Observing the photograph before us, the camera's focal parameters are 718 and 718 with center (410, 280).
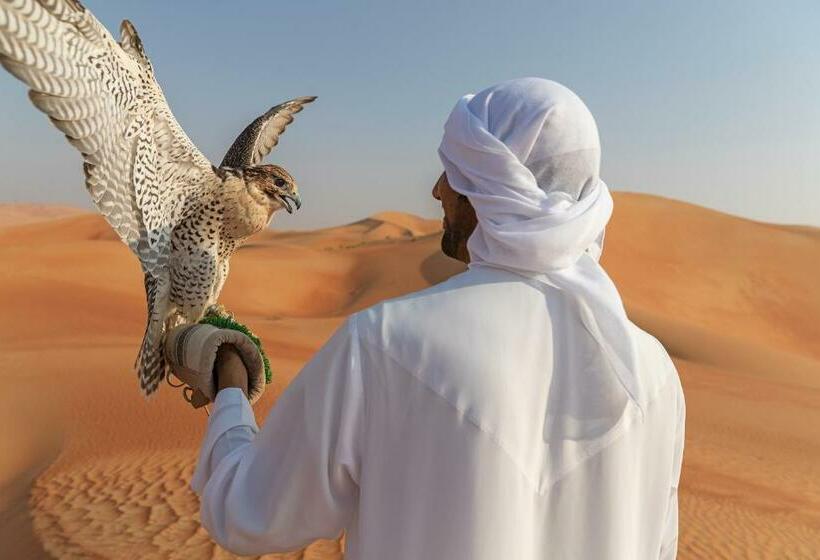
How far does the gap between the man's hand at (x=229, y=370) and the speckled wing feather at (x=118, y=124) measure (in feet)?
2.73

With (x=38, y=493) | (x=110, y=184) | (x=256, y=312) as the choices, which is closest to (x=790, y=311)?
(x=256, y=312)

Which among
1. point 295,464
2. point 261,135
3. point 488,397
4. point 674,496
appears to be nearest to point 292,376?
point 261,135

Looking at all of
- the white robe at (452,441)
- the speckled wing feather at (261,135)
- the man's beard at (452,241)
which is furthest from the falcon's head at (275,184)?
the white robe at (452,441)

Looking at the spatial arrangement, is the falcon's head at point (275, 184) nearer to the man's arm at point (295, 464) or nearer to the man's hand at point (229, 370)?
the man's hand at point (229, 370)

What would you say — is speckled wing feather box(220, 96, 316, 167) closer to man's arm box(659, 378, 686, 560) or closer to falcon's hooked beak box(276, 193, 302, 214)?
falcon's hooked beak box(276, 193, 302, 214)

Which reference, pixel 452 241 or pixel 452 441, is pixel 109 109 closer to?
pixel 452 241

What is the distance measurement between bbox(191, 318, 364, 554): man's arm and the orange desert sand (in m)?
3.18

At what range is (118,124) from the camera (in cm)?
238

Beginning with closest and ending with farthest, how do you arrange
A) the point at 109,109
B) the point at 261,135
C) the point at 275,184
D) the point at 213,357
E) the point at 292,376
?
the point at 213,357 → the point at 109,109 → the point at 275,184 → the point at 261,135 → the point at 292,376

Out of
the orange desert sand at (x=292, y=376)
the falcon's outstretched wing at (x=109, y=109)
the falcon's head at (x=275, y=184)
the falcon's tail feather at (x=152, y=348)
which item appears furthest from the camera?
the orange desert sand at (x=292, y=376)

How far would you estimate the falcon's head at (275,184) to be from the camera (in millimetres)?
2855

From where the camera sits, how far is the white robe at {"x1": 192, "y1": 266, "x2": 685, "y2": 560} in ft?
3.93

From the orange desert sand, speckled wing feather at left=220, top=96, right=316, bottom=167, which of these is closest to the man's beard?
speckled wing feather at left=220, top=96, right=316, bottom=167

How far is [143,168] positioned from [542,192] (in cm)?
171
